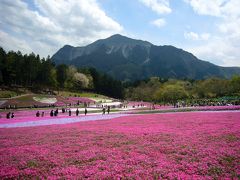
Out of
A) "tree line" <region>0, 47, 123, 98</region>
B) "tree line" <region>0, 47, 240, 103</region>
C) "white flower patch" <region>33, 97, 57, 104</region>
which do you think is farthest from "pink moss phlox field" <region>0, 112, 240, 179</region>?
"tree line" <region>0, 47, 123, 98</region>

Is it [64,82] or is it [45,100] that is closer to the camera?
[45,100]

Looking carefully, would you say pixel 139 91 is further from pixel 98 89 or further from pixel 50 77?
pixel 50 77

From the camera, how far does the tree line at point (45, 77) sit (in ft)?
355

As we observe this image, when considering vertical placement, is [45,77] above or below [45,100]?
above

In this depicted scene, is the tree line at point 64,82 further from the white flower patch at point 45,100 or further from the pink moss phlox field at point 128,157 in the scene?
the pink moss phlox field at point 128,157

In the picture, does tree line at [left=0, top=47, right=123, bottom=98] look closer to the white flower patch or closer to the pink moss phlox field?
the white flower patch

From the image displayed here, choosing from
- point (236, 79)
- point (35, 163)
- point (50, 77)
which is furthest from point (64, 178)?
point (236, 79)

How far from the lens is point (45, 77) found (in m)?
124

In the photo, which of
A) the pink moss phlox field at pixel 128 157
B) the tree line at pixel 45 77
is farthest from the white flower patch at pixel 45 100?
the pink moss phlox field at pixel 128 157

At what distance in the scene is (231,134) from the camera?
20.3 m

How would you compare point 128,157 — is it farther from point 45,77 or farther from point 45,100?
point 45,77

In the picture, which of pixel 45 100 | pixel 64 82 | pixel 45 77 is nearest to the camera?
pixel 45 100

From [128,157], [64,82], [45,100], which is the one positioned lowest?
[128,157]

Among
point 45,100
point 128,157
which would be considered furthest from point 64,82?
point 128,157
